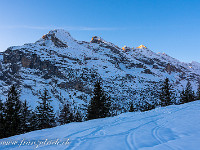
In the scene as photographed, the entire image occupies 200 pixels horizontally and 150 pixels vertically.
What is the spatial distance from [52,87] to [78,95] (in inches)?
1611

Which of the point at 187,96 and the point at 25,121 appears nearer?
the point at 25,121

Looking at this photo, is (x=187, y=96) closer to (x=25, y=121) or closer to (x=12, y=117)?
(x=25, y=121)

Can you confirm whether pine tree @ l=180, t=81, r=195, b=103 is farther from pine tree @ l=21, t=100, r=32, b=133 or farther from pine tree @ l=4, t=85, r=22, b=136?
pine tree @ l=4, t=85, r=22, b=136

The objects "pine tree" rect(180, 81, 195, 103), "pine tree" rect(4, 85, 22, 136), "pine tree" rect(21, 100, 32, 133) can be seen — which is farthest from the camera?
"pine tree" rect(180, 81, 195, 103)

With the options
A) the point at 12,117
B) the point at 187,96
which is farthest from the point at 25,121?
the point at 187,96

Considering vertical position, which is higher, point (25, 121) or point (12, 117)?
point (12, 117)

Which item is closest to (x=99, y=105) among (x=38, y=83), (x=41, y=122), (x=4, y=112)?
(x=41, y=122)

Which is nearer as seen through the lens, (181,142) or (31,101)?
(181,142)

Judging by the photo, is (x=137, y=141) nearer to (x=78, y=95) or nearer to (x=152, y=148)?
(x=152, y=148)

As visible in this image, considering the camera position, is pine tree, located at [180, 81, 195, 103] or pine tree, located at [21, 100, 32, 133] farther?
pine tree, located at [180, 81, 195, 103]

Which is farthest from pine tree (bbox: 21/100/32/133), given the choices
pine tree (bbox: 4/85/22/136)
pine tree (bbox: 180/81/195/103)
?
pine tree (bbox: 180/81/195/103)

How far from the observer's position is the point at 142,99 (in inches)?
7608

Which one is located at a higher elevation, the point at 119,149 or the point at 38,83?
the point at 38,83

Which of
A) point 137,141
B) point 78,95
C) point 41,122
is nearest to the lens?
point 137,141
